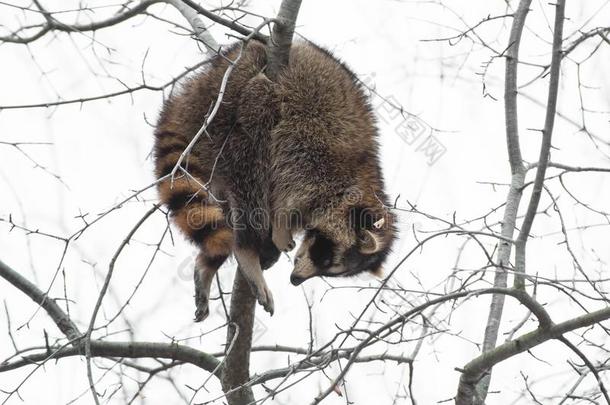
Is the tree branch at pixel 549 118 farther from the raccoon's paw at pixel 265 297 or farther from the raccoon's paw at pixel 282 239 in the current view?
the raccoon's paw at pixel 282 239

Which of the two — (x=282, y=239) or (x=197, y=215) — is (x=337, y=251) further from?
(x=197, y=215)

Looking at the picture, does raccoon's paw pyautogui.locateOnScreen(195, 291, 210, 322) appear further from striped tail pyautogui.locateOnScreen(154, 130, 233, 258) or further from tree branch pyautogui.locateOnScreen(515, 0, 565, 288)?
tree branch pyautogui.locateOnScreen(515, 0, 565, 288)

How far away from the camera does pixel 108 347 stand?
14.6 ft

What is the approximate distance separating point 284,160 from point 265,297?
839 mm

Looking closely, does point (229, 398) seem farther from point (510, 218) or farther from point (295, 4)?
point (295, 4)

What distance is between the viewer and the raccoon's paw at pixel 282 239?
17.6 ft

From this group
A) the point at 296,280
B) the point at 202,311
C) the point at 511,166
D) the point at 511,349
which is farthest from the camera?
the point at 296,280

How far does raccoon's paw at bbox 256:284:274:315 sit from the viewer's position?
488cm

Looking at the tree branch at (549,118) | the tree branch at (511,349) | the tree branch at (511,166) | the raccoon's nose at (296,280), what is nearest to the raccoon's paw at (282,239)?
the raccoon's nose at (296,280)

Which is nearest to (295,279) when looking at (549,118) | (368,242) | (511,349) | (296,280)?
(296,280)

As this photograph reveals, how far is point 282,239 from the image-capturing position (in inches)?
211

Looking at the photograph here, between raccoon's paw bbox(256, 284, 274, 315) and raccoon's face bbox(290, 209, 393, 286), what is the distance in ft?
0.80

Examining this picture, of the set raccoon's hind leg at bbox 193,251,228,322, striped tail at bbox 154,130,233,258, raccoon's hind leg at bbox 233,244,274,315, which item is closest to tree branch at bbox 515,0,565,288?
striped tail at bbox 154,130,233,258

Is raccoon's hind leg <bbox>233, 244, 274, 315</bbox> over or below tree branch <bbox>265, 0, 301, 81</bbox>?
below
